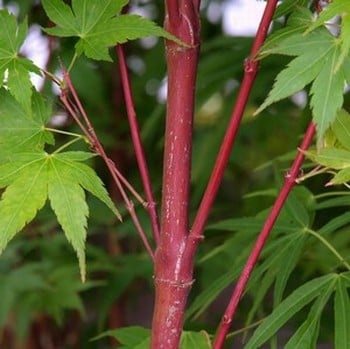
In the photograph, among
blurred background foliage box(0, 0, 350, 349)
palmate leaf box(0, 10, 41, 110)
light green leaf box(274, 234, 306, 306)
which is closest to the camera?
palmate leaf box(0, 10, 41, 110)

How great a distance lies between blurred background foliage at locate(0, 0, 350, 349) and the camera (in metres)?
1.35

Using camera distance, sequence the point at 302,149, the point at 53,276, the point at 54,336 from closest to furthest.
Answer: the point at 302,149, the point at 53,276, the point at 54,336

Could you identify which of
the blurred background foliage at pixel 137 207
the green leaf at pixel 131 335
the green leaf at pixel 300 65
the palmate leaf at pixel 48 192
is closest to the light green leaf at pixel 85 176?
the palmate leaf at pixel 48 192

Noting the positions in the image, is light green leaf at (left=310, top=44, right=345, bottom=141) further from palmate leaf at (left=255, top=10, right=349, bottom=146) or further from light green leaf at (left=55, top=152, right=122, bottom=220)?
light green leaf at (left=55, top=152, right=122, bottom=220)

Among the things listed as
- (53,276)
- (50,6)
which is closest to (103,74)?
(53,276)

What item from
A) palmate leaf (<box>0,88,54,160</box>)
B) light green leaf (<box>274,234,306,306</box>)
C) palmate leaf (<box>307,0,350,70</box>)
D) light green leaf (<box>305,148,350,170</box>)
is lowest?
light green leaf (<box>274,234,306,306</box>)

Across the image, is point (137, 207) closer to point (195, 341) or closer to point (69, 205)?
point (195, 341)

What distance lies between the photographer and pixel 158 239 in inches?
27.8

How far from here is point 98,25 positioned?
688 millimetres

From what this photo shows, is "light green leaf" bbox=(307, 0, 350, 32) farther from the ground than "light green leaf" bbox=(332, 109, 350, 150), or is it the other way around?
"light green leaf" bbox=(307, 0, 350, 32)

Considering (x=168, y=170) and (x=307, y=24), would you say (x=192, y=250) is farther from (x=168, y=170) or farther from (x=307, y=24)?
(x=307, y=24)

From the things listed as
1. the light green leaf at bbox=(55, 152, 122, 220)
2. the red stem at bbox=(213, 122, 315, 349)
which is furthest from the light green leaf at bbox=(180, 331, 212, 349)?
the light green leaf at bbox=(55, 152, 122, 220)

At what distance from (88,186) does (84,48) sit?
0.10 meters

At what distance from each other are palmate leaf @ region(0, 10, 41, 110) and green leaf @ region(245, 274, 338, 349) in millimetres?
230
